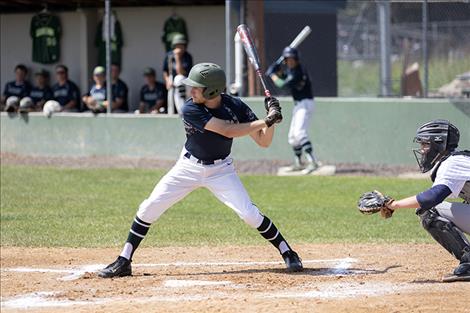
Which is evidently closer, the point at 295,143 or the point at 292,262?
the point at 292,262

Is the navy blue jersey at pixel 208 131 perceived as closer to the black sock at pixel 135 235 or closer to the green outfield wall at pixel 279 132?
the black sock at pixel 135 235

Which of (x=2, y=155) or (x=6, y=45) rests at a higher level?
(x=6, y=45)

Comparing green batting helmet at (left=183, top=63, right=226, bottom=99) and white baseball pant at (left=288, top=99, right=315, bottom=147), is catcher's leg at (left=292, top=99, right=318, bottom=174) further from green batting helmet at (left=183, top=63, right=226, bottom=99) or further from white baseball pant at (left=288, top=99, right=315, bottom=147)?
green batting helmet at (left=183, top=63, right=226, bottom=99)

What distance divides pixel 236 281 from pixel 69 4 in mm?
13171

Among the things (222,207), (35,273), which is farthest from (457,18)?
(35,273)

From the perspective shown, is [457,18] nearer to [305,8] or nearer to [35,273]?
[305,8]

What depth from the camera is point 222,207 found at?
39.8ft

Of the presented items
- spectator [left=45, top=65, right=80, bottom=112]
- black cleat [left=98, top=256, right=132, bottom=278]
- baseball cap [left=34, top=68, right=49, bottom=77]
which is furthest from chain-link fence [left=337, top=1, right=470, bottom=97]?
black cleat [left=98, top=256, right=132, bottom=278]

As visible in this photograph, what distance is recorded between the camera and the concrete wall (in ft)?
60.1

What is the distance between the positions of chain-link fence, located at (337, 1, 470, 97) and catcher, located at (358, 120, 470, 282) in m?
8.56

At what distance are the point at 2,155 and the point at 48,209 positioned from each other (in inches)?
242

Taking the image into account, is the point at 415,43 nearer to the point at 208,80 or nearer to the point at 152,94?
the point at 152,94

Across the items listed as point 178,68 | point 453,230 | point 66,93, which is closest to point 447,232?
point 453,230

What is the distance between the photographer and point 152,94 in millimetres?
18078
